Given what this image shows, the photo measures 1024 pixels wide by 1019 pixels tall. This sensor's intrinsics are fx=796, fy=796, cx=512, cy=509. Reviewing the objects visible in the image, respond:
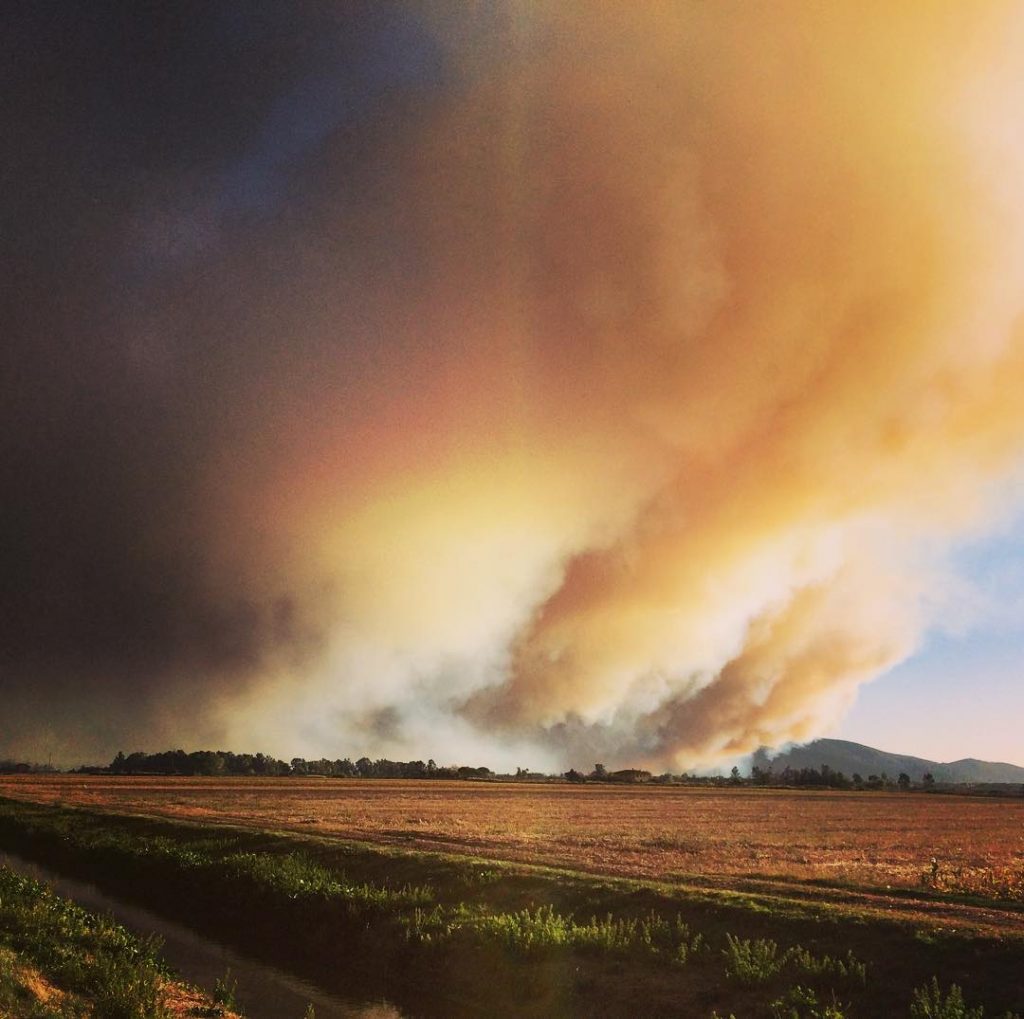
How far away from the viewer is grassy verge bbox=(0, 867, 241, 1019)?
1827cm

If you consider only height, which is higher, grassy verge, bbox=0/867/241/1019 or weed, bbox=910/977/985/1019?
weed, bbox=910/977/985/1019

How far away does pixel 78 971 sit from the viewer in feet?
70.7

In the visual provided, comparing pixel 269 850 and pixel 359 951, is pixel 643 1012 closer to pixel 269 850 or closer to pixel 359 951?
pixel 359 951

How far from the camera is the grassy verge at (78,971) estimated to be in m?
18.3

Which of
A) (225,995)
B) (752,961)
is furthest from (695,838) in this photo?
(225,995)

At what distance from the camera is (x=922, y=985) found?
20531 millimetres

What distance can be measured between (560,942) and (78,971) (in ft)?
45.6

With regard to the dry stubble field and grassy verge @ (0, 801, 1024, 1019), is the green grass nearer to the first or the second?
grassy verge @ (0, 801, 1024, 1019)

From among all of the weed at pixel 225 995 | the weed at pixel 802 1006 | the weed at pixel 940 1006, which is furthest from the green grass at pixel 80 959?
the weed at pixel 940 1006

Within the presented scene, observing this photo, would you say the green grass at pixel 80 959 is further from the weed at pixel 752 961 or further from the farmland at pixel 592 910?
the weed at pixel 752 961

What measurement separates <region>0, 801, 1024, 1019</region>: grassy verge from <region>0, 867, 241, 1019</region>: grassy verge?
634cm

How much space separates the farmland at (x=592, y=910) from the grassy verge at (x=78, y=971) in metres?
6.51

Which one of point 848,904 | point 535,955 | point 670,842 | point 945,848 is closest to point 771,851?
point 670,842

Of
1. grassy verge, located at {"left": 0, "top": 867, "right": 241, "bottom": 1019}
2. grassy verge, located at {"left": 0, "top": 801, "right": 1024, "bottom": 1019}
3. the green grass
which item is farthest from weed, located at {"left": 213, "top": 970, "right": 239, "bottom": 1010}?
grassy verge, located at {"left": 0, "top": 801, "right": 1024, "bottom": 1019}
